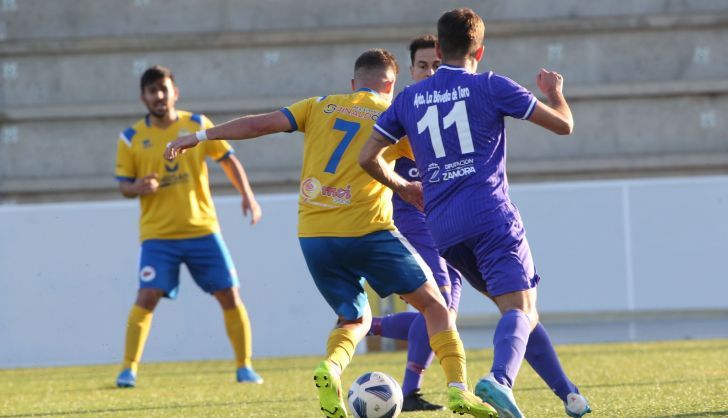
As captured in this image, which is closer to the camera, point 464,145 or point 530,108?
point 530,108

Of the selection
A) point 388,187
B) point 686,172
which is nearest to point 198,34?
point 686,172

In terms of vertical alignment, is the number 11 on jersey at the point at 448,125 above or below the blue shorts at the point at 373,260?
above

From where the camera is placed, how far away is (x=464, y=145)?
488 cm

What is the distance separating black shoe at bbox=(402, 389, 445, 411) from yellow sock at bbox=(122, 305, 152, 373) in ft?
8.88

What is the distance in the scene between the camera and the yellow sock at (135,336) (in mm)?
8336

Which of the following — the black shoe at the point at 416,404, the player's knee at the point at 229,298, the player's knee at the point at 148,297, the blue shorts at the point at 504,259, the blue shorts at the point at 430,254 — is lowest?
the black shoe at the point at 416,404

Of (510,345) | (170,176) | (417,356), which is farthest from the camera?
(170,176)

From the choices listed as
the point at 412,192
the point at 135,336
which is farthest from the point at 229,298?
the point at 412,192

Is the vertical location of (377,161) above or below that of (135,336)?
above

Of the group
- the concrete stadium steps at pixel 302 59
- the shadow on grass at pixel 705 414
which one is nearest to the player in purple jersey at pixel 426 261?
the shadow on grass at pixel 705 414

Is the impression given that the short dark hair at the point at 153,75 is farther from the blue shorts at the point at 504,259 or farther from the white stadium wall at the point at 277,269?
the blue shorts at the point at 504,259

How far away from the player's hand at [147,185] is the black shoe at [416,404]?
2.81 meters

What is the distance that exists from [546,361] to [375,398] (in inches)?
30.0

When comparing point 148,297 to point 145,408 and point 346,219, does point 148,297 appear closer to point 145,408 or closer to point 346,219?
point 145,408
